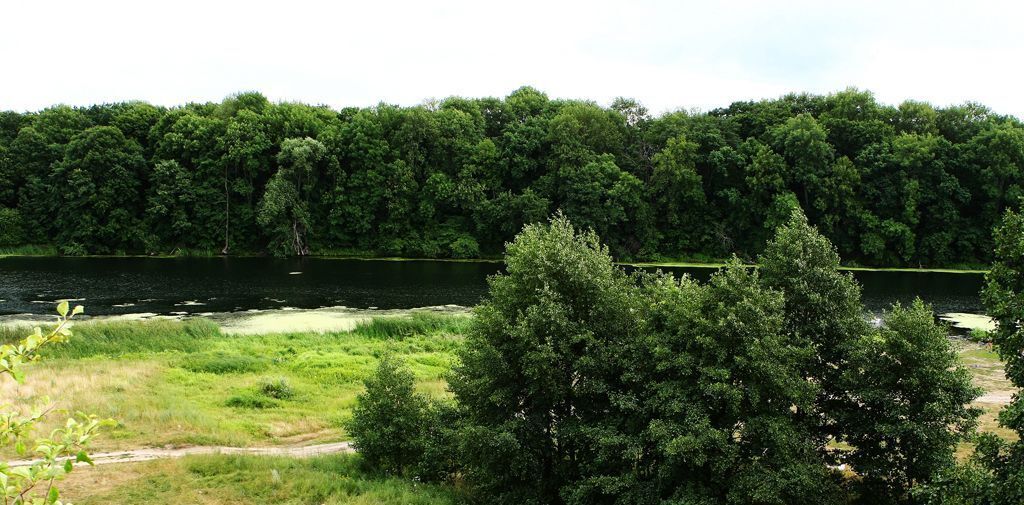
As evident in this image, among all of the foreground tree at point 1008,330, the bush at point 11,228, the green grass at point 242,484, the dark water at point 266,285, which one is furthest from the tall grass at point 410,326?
the bush at point 11,228

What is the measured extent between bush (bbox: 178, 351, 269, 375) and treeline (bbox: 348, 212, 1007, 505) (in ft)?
39.3

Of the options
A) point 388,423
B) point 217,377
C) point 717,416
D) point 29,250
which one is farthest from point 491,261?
point 717,416

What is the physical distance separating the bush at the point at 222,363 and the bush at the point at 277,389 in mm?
3382

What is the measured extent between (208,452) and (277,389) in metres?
6.36

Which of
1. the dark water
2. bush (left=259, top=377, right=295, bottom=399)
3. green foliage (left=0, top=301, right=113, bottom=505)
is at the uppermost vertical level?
green foliage (left=0, top=301, right=113, bottom=505)

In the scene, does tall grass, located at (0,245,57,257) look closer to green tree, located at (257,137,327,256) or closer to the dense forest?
the dense forest

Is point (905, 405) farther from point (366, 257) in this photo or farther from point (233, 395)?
point (366, 257)

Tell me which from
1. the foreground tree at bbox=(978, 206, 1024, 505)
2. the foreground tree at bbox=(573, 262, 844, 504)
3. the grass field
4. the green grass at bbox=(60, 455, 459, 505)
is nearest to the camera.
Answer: the foreground tree at bbox=(978, 206, 1024, 505)

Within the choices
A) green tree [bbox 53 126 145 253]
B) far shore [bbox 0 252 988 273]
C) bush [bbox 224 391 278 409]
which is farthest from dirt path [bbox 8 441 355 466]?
green tree [bbox 53 126 145 253]

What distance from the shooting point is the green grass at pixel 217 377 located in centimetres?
2205

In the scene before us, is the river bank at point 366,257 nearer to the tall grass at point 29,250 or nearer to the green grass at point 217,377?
the tall grass at point 29,250

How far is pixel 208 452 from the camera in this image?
19953 mm

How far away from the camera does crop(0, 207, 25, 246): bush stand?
84.3m

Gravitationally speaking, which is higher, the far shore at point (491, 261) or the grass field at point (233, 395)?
the far shore at point (491, 261)
